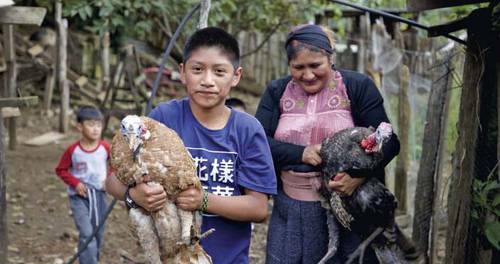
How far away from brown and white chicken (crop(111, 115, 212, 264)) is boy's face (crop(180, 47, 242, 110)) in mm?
268

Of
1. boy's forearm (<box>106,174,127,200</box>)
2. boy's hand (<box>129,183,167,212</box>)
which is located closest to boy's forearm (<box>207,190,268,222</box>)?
boy's hand (<box>129,183,167,212</box>)

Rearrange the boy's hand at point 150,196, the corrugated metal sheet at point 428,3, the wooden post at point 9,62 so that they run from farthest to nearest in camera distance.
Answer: the wooden post at point 9,62 → the corrugated metal sheet at point 428,3 → the boy's hand at point 150,196

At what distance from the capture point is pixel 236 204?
2889 mm

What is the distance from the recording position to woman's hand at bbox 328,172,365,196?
3.54 meters

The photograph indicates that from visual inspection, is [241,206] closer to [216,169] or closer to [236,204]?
[236,204]

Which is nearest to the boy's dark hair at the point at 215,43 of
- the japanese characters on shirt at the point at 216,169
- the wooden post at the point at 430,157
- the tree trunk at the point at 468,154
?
the japanese characters on shirt at the point at 216,169

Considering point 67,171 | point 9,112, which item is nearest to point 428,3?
point 67,171

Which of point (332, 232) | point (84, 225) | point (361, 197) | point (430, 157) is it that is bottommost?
point (84, 225)

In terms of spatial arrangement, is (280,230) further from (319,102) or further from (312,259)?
(319,102)

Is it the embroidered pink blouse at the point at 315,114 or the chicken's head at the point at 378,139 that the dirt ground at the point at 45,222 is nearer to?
the embroidered pink blouse at the point at 315,114

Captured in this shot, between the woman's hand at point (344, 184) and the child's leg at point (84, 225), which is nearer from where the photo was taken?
the woman's hand at point (344, 184)

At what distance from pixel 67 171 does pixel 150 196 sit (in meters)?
3.43

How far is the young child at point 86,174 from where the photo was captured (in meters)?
5.84

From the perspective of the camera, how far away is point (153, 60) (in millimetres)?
15586
